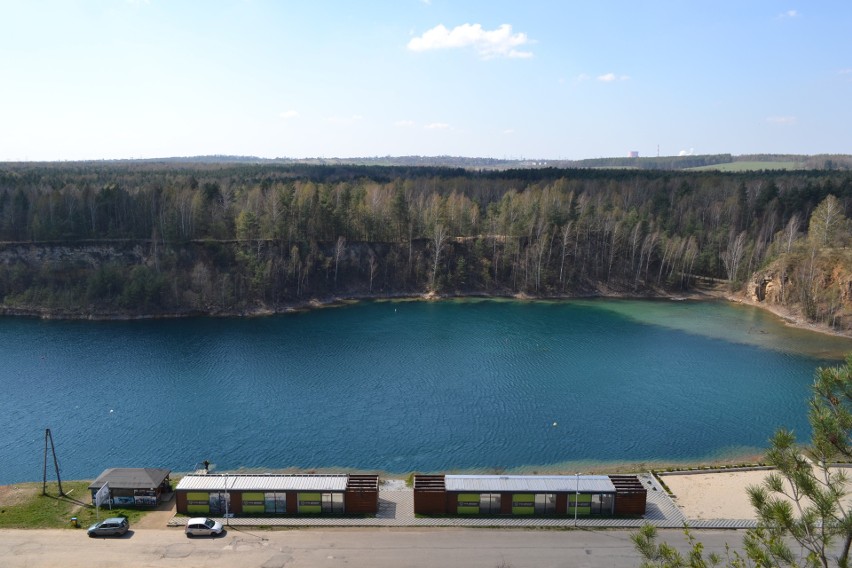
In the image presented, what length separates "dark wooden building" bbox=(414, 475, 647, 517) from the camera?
94.6 feet

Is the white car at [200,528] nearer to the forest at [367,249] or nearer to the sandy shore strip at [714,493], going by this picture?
the sandy shore strip at [714,493]

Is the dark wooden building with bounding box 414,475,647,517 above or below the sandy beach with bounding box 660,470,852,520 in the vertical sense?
above

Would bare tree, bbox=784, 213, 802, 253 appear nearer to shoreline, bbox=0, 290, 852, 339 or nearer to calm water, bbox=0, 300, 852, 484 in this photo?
shoreline, bbox=0, 290, 852, 339

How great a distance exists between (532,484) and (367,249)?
61531 millimetres

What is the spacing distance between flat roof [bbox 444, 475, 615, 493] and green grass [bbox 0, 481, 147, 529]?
1605 centimetres

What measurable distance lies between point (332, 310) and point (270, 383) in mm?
27600

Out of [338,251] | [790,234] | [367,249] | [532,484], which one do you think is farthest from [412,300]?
[790,234]

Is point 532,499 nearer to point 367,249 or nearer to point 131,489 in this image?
point 131,489

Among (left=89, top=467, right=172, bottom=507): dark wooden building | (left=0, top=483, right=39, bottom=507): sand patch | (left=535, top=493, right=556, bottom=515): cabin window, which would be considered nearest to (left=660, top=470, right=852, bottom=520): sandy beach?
(left=535, top=493, right=556, bottom=515): cabin window

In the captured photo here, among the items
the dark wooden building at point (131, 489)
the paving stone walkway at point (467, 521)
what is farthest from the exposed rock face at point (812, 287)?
the dark wooden building at point (131, 489)

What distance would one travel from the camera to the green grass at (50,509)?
2761cm

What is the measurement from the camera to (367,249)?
87.2 m

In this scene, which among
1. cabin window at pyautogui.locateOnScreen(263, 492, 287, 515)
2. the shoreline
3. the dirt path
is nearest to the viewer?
the dirt path

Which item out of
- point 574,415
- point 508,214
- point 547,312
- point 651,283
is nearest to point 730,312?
point 651,283
